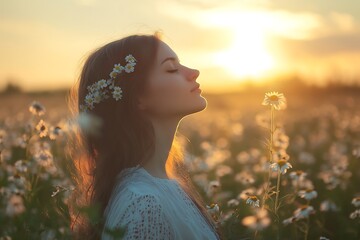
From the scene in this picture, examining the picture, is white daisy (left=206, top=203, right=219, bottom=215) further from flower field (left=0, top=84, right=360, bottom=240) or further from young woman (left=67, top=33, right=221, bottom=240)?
young woman (left=67, top=33, right=221, bottom=240)

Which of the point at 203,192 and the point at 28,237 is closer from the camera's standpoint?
the point at 28,237

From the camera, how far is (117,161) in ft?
11.0

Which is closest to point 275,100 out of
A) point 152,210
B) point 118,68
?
point 118,68

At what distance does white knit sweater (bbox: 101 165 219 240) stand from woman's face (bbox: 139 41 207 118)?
0.35 meters

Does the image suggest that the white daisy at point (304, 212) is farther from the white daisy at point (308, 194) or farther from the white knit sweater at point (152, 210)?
the white knit sweater at point (152, 210)

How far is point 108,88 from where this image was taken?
3473mm

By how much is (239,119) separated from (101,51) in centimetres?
1859

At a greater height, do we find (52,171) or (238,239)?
(238,239)

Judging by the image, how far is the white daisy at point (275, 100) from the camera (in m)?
4.14

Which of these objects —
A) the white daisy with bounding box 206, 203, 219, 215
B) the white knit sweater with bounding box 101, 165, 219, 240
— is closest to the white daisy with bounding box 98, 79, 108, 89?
the white knit sweater with bounding box 101, 165, 219, 240

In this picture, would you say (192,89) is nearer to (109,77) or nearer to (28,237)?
(109,77)

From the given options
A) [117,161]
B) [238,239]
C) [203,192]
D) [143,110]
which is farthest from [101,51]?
[203,192]

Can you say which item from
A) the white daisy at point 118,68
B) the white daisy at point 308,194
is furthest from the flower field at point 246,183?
the white daisy at point 118,68

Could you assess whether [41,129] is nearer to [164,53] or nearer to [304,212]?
[164,53]
